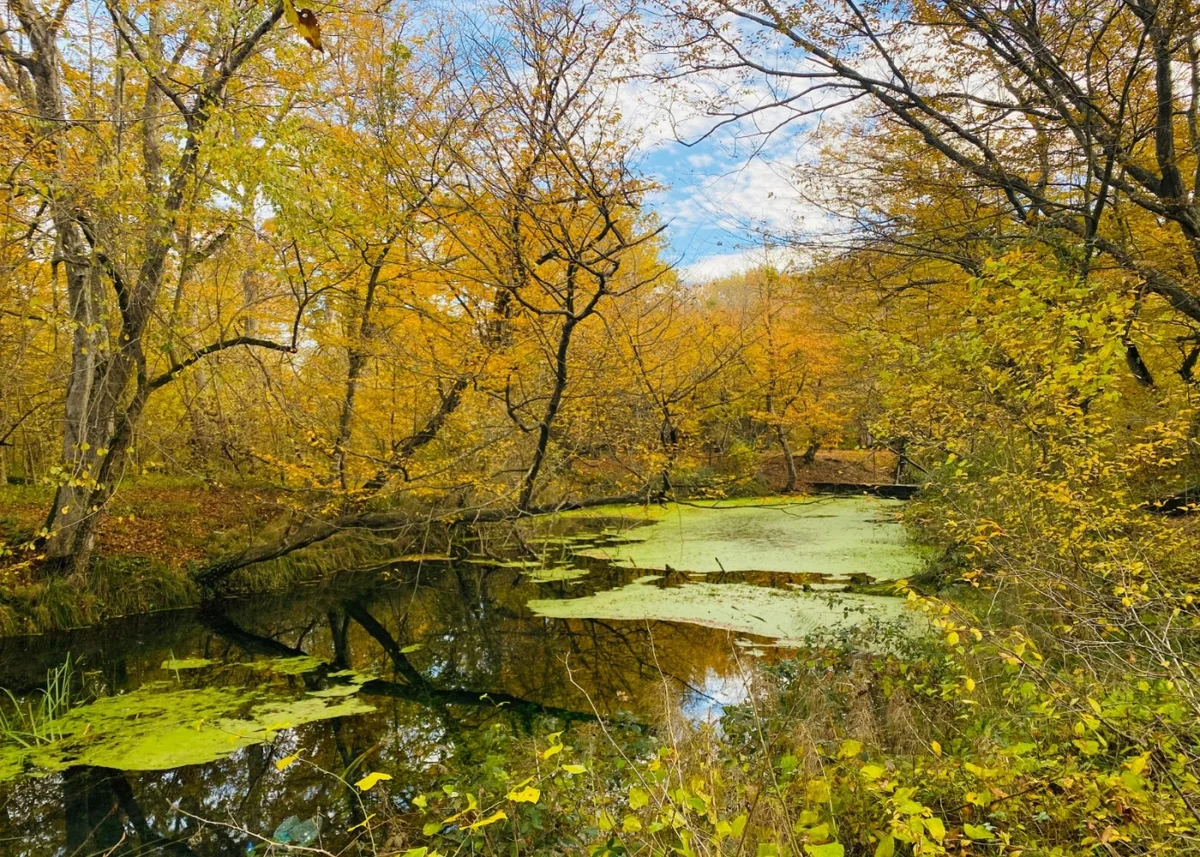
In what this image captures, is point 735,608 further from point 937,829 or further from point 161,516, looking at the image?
point 161,516

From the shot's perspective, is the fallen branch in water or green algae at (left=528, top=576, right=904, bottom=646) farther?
the fallen branch in water

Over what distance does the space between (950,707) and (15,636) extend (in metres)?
9.09

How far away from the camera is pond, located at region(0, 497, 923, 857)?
413cm

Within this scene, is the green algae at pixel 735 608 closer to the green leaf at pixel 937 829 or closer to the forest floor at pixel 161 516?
the green leaf at pixel 937 829

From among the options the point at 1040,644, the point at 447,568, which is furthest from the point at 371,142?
the point at 447,568

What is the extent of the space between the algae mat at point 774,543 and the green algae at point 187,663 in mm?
4624

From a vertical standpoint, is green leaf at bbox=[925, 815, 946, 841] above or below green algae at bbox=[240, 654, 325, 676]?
above

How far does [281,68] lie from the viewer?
7137 millimetres

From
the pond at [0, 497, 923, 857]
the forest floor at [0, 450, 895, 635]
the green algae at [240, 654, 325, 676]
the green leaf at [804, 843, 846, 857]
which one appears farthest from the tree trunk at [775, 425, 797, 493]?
the green leaf at [804, 843, 846, 857]

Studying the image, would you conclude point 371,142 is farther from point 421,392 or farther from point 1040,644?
point 1040,644

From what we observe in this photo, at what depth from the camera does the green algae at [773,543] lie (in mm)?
9664

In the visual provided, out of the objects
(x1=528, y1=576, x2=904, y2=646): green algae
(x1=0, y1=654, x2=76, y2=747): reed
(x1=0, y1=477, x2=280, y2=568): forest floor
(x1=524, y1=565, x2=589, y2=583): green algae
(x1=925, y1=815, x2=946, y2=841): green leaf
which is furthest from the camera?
(x1=524, y1=565, x2=589, y2=583): green algae

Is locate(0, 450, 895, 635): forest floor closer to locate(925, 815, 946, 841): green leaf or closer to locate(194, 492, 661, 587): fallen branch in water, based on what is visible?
locate(194, 492, 661, 587): fallen branch in water

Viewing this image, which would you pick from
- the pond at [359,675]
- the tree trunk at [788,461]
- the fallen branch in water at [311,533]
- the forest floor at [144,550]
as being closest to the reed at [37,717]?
the pond at [359,675]
